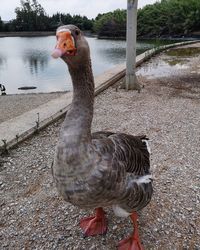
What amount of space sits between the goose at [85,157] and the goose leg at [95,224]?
59 cm

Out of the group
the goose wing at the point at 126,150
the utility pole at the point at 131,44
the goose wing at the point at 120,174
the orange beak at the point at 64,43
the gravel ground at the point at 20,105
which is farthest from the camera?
the gravel ground at the point at 20,105

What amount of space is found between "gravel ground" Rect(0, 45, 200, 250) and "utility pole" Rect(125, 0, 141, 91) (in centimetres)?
170

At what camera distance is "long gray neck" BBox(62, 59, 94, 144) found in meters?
2.04

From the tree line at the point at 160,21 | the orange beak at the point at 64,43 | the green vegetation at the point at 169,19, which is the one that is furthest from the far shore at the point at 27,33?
the orange beak at the point at 64,43

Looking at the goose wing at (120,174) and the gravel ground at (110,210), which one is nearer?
the goose wing at (120,174)

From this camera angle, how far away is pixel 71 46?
1.78 meters

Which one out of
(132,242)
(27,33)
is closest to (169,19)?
(132,242)

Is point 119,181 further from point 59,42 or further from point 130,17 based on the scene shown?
point 130,17

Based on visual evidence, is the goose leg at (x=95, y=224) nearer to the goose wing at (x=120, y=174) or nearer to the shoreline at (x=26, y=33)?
the goose wing at (x=120, y=174)

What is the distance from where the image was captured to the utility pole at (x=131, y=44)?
674 centimetres

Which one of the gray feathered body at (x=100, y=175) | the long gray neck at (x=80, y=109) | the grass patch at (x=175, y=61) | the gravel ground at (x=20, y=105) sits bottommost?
the gravel ground at (x=20, y=105)

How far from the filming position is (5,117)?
683 centimetres

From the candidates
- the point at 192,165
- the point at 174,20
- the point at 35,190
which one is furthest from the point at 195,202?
the point at 174,20

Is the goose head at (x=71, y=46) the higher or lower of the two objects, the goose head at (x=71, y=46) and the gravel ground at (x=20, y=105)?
the higher
